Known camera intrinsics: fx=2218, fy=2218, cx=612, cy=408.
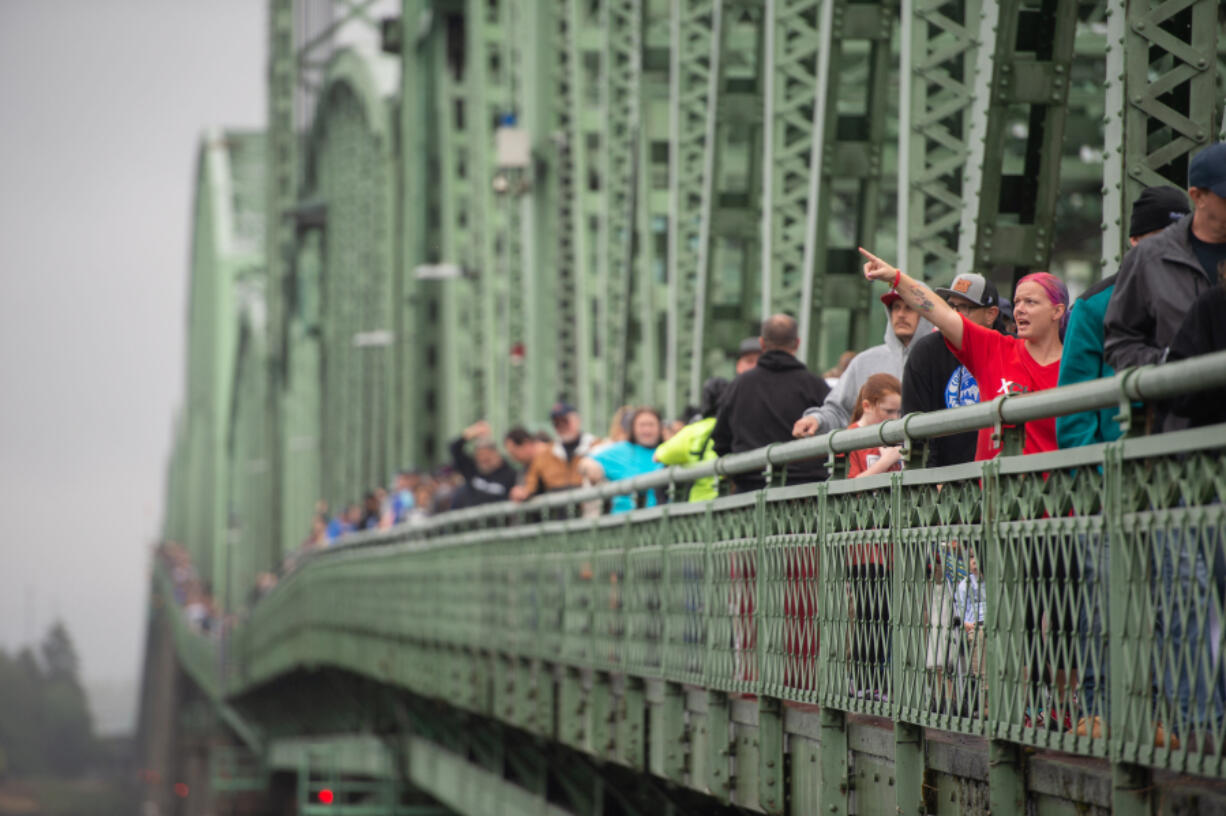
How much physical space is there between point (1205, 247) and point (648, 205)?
59.2 feet

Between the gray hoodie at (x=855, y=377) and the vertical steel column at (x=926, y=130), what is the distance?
3.44 meters

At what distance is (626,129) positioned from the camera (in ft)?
82.9

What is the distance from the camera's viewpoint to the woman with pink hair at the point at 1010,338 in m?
8.25

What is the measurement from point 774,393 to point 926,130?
3537 millimetres

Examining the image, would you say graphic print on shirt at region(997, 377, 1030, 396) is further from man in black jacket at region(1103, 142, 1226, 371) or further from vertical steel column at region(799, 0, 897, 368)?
vertical steel column at region(799, 0, 897, 368)

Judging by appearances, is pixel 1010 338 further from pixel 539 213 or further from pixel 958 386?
pixel 539 213

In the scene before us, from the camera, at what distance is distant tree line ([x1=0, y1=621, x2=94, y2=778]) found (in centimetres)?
15662

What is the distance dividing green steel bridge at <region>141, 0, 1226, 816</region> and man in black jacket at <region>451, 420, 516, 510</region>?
0.49 meters

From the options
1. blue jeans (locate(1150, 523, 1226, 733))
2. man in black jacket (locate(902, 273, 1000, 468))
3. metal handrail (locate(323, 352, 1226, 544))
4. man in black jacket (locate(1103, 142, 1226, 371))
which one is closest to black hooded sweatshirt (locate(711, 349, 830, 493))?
metal handrail (locate(323, 352, 1226, 544))

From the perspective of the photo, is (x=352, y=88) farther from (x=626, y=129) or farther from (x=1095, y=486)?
(x=1095, y=486)

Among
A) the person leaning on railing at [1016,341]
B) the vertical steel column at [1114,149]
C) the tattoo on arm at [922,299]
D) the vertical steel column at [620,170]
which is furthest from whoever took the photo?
the vertical steel column at [620,170]

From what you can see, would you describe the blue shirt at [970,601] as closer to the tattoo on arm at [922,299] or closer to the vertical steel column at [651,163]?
the tattoo on arm at [922,299]

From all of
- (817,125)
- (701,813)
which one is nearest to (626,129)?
(817,125)

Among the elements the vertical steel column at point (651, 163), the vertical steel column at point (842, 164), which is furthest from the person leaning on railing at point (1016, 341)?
the vertical steel column at point (651, 163)
